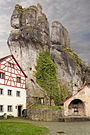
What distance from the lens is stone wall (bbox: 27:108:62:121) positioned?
1005 inches

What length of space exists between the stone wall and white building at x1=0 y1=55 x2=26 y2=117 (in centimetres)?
472

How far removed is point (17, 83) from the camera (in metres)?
31.8

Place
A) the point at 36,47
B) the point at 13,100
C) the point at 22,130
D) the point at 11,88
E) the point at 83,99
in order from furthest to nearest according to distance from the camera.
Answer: the point at 36,47
the point at 11,88
the point at 13,100
the point at 83,99
the point at 22,130

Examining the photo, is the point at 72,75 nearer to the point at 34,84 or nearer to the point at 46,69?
the point at 46,69

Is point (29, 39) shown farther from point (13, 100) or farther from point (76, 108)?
point (76, 108)

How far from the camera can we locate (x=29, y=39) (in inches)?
1628

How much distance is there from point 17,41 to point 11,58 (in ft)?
39.0

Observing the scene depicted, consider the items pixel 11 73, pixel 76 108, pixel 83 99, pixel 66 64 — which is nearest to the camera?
pixel 83 99

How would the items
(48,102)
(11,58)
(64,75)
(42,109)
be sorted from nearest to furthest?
(42,109) → (11,58) → (48,102) → (64,75)

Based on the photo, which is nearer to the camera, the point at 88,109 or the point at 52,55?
the point at 88,109

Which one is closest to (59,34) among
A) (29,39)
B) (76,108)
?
(29,39)

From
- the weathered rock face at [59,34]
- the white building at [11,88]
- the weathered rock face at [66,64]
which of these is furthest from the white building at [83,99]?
the weathered rock face at [59,34]

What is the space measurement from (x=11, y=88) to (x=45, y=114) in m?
8.45

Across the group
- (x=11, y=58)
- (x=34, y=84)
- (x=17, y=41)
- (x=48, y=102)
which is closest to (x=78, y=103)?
(x=48, y=102)
